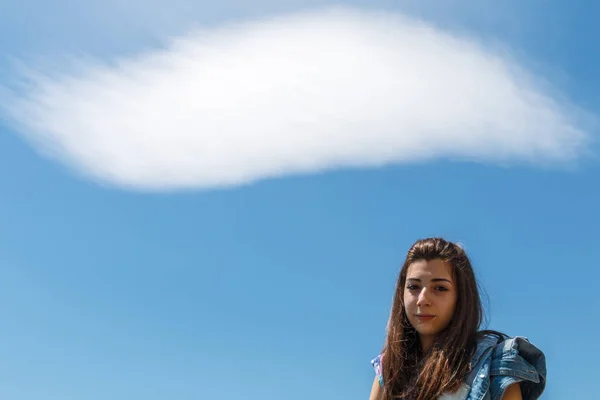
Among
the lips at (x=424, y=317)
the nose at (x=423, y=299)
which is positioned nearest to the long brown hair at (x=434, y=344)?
the lips at (x=424, y=317)

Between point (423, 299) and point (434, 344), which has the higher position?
point (423, 299)

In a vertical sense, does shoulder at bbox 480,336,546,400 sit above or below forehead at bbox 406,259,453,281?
below

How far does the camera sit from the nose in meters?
7.61

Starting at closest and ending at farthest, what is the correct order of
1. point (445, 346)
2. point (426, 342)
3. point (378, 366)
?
point (445, 346) → point (426, 342) → point (378, 366)

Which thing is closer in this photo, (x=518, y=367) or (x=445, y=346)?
(x=518, y=367)

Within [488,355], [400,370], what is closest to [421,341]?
[400,370]

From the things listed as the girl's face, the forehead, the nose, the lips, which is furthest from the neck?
the forehead

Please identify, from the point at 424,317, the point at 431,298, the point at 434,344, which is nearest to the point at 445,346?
the point at 434,344

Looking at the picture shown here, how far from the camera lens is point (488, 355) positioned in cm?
721

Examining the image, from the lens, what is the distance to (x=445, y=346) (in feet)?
24.5

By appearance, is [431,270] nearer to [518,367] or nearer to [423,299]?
[423,299]

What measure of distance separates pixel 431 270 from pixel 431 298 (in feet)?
0.88

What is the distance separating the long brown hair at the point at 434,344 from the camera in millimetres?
7293

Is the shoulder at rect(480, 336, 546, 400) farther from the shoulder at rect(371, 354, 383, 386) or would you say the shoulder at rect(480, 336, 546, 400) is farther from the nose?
the shoulder at rect(371, 354, 383, 386)
